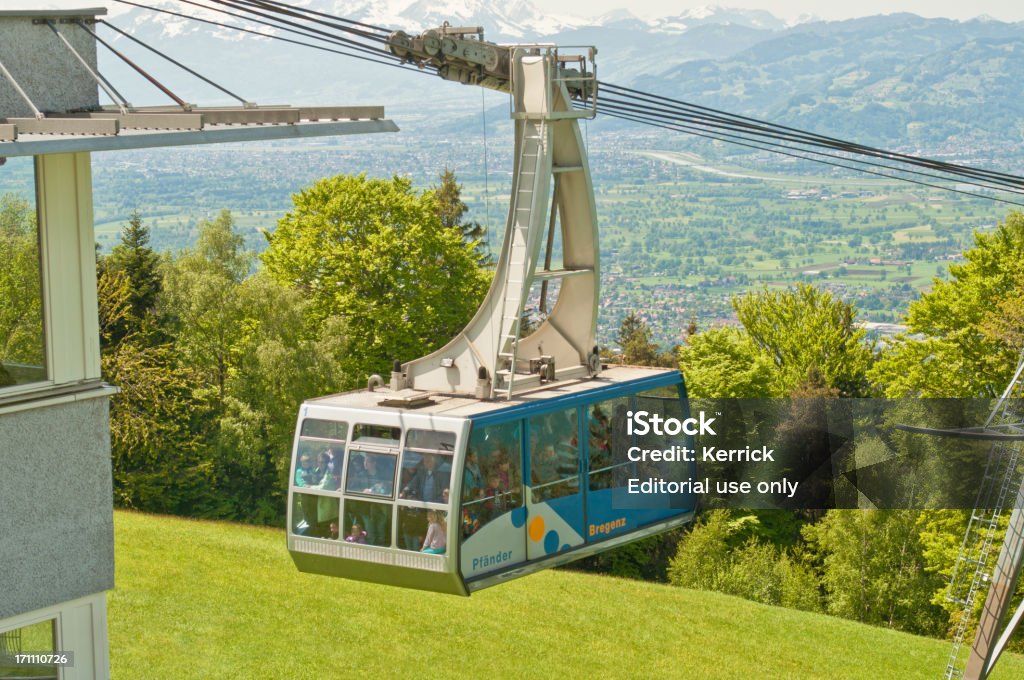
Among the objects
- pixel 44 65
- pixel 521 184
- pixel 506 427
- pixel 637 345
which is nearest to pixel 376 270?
pixel 637 345

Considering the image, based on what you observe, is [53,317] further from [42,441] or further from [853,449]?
[853,449]

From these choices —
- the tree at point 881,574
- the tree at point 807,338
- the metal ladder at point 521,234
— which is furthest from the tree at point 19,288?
the tree at point 807,338

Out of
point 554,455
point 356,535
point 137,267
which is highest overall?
point 554,455

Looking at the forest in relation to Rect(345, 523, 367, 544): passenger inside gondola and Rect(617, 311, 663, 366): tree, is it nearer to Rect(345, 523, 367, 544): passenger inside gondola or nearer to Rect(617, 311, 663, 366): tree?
Rect(617, 311, 663, 366): tree

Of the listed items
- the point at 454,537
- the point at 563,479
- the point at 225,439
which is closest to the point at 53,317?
the point at 454,537

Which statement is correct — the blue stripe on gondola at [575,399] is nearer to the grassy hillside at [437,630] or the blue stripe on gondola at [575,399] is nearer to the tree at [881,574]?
the grassy hillside at [437,630]

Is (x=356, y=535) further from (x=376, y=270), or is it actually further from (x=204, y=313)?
(x=204, y=313)
